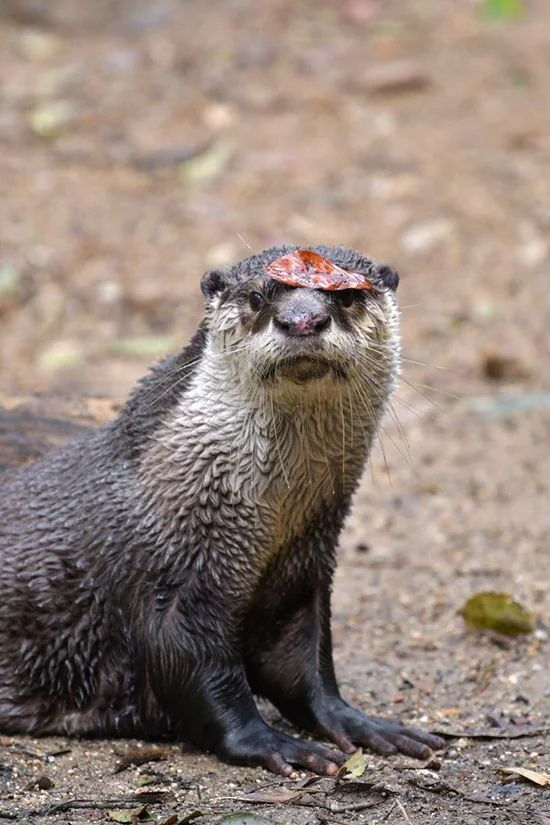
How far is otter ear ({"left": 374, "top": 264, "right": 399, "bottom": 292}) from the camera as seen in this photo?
4273mm

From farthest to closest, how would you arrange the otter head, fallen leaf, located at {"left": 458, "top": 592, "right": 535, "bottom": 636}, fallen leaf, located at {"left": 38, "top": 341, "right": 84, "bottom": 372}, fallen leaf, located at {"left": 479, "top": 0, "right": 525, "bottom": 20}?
fallen leaf, located at {"left": 479, "top": 0, "right": 525, "bottom": 20} → fallen leaf, located at {"left": 38, "top": 341, "right": 84, "bottom": 372} → fallen leaf, located at {"left": 458, "top": 592, "right": 535, "bottom": 636} → the otter head

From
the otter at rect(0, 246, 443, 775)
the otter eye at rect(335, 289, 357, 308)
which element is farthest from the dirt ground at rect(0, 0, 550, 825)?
the otter eye at rect(335, 289, 357, 308)

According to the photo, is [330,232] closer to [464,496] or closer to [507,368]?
[507,368]

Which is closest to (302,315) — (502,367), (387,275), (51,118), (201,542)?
(387,275)

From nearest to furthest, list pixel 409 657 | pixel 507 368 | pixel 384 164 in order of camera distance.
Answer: pixel 409 657
pixel 507 368
pixel 384 164

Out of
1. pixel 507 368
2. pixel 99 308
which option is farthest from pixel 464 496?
pixel 99 308

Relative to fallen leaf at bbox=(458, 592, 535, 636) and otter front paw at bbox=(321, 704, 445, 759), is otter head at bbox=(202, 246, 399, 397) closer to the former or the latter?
otter front paw at bbox=(321, 704, 445, 759)

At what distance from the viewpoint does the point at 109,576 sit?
14.0 feet

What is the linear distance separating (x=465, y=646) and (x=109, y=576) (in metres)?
1.63

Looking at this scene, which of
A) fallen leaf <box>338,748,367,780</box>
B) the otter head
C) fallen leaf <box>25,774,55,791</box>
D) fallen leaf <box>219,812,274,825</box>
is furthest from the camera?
fallen leaf <box>338,748,367,780</box>

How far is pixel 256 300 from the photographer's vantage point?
396 centimetres

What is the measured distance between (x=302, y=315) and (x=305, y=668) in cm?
129

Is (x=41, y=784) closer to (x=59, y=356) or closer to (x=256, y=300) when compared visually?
(x=256, y=300)

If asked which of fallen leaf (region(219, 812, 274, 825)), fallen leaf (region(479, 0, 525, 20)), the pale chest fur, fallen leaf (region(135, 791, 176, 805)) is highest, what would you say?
fallen leaf (region(479, 0, 525, 20))
